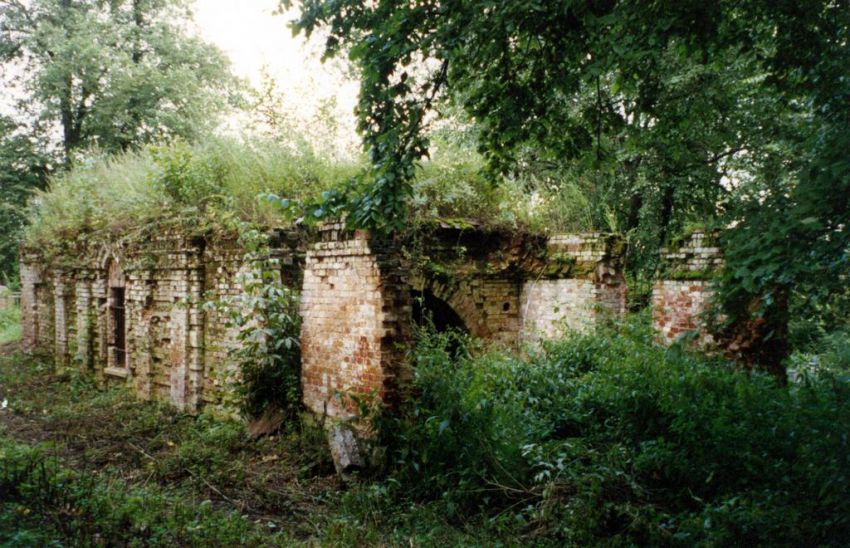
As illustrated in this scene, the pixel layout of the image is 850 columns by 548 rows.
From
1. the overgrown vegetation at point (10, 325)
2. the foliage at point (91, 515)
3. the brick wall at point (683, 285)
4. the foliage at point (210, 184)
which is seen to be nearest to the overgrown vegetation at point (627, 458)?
the foliage at point (91, 515)

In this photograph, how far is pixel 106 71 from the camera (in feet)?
73.8

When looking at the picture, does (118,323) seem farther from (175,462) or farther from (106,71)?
(106,71)

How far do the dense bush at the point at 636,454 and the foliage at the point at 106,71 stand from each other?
18.4 meters

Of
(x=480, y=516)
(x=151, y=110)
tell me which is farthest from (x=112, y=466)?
(x=151, y=110)

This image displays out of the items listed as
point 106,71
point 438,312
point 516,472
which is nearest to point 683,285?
point 438,312

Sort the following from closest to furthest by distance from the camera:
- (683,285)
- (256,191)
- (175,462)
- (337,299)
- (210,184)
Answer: (175,462)
(337,299)
(683,285)
(256,191)
(210,184)

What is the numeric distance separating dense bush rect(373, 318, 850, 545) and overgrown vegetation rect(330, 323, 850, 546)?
12mm

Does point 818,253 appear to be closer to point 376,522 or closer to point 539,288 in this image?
point 376,522

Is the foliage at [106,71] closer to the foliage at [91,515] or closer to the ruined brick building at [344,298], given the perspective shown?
the ruined brick building at [344,298]

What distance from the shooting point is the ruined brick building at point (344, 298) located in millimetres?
6535

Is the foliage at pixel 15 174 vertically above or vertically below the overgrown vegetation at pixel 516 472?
above

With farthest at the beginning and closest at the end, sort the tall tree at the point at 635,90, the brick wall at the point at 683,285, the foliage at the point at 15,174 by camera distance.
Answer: the foliage at the point at 15,174
the brick wall at the point at 683,285
the tall tree at the point at 635,90

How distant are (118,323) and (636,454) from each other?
35.4 feet

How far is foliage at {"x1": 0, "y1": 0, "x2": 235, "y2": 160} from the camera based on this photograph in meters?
21.5
